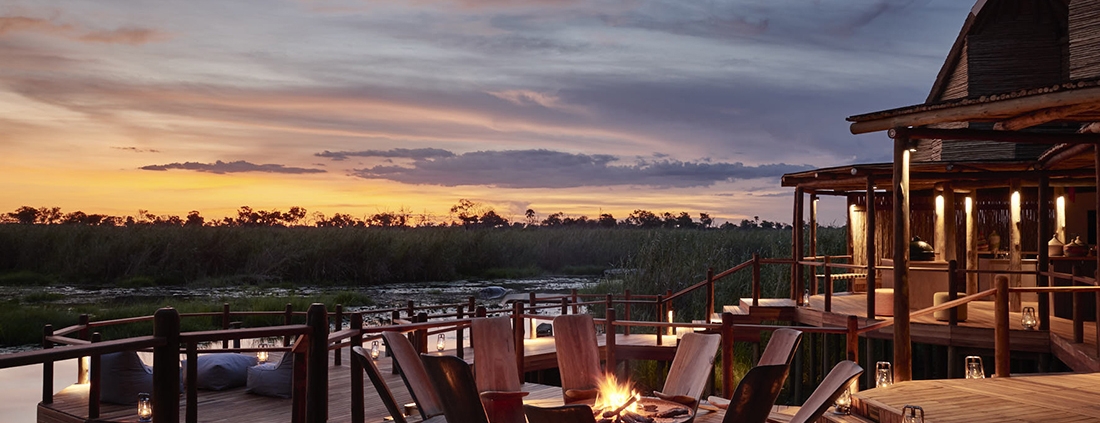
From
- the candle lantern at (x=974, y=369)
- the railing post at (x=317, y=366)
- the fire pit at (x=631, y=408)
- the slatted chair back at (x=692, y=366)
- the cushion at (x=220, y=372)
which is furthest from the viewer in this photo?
the cushion at (x=220, y=372)

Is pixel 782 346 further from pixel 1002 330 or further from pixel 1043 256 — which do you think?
pixel 1043 256

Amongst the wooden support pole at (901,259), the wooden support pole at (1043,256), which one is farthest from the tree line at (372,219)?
the wooden support pole at (901,259)

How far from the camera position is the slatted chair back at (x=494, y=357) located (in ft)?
20.0

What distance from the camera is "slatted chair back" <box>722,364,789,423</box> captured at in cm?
399

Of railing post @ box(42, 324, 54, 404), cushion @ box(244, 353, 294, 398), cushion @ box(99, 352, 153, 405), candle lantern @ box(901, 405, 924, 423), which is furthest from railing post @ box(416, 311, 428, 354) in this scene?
candle lantern @ box(901, 405, 924, 423)

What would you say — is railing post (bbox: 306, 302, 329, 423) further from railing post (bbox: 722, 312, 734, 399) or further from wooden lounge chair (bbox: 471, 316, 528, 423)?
railing post (bbox: 722, 312, 734, 399)

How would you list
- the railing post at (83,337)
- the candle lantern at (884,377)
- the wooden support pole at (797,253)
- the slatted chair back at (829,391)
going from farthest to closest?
the wooden support pole at (797,253), the railing post at (83,337), the candle lantern at (884,377), the slatted chair back at (829,391)

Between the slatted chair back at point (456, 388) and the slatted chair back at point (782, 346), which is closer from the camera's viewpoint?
the slatted chair back at point (456, 388)

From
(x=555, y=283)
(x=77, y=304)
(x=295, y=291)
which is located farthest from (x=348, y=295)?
(x=555, y=283)

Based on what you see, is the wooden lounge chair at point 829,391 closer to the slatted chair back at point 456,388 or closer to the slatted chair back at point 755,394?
the slatted chair back at point 755,394

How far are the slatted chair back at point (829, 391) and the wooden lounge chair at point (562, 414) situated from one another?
1.21 meters

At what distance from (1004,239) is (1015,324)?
495 cm

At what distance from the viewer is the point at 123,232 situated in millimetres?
27766

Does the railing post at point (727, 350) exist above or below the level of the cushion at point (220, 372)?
above
